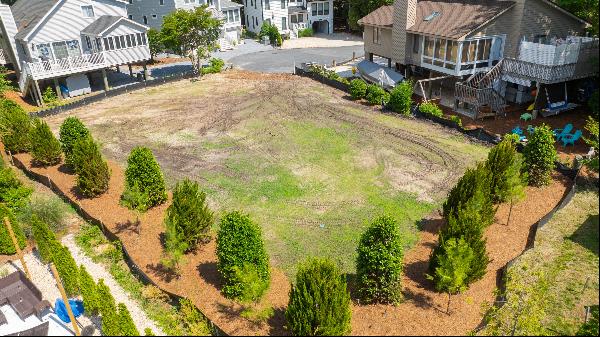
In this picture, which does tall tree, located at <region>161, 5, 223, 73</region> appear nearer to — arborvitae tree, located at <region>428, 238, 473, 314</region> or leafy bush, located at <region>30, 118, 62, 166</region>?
leafy bush, located at <region>30, 118, 62, 166</region>

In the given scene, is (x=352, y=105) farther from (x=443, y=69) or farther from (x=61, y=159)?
(x=61, y=159)

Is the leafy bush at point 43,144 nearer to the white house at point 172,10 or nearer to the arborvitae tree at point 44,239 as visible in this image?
the arborvitae tree at point 44,239

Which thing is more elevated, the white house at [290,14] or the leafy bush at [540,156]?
the white house at [290,14]

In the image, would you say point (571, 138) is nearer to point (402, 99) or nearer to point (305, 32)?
point (402, 99)

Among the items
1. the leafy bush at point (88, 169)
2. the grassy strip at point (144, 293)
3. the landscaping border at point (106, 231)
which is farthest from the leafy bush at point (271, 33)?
the grassy strip at point (144, 293)

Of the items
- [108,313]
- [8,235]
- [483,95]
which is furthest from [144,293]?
[483,95]

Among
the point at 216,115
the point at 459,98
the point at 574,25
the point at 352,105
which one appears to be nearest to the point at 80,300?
the point at 216,115
